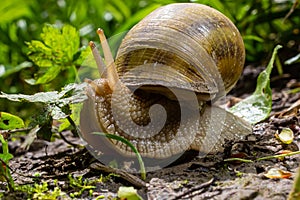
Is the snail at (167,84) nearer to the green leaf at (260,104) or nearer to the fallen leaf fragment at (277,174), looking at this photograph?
the green leaf at (260,104)

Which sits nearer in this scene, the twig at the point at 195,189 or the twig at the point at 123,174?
the twig at the point at 195,189

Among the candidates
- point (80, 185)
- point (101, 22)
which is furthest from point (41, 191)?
point (101, 22)

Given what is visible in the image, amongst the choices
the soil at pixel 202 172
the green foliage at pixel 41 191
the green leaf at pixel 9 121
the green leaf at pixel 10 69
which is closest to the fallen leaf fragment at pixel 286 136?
the soil at pixel 202 172

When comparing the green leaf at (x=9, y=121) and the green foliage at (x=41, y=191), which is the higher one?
the green leaf at (x=9, y=121)

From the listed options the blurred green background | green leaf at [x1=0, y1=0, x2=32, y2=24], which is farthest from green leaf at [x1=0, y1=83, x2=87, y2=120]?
green leaf at [x1=0, y1=0, x2=32, y2=24]

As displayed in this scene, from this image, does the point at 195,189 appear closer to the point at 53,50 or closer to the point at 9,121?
the point at 9,121

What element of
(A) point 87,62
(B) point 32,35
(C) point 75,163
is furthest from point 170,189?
(B) point 32,35
